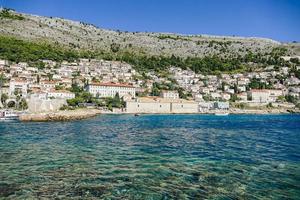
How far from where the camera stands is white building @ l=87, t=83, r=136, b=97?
86.1m

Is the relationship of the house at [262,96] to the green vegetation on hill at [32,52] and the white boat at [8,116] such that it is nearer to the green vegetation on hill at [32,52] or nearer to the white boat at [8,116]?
the green vegetation on hill at [32,52]

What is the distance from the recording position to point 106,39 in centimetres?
16650

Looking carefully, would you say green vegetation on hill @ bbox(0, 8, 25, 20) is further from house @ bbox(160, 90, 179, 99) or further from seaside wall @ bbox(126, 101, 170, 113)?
seaside wall @ bbox(126, 101, 170, 113)

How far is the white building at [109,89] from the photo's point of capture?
3388 inches

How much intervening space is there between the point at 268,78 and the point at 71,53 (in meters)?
75.0

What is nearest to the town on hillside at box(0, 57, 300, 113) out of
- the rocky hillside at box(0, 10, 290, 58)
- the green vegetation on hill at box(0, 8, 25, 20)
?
the rocky hillside at box(0, 10, 290, 58)

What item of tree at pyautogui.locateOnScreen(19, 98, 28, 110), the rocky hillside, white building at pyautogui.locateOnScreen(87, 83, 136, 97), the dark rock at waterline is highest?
the rocky hillside

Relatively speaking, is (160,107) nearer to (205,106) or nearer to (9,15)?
(205,106)

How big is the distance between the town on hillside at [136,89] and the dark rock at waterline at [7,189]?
47.4 meters

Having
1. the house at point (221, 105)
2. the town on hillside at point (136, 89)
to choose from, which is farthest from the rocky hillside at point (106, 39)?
the house at point (221, 105)

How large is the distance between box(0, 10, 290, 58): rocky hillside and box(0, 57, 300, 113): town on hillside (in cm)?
3149

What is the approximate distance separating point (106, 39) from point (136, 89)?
77.5m

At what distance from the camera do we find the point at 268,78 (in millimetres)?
126938

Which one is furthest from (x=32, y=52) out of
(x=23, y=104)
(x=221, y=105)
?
(x=221, y=105)
